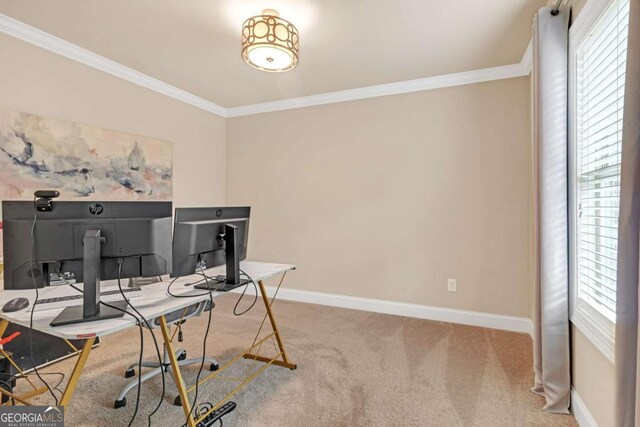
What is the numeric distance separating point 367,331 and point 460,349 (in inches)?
32.2

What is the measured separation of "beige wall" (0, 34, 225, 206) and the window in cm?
372

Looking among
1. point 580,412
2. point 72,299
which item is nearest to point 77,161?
point 72,299

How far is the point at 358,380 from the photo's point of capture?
2203 millimetres

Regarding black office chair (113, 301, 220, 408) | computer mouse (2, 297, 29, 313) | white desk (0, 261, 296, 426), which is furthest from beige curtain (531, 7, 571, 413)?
computer mouse (2, 297, 29, 313)

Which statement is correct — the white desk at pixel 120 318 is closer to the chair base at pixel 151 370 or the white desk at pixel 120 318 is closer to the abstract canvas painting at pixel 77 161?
the chair base at pixel 151 370

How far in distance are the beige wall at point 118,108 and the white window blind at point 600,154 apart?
3.74 meters

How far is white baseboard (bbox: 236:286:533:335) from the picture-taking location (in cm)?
310

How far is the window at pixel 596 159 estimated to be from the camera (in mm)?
1479

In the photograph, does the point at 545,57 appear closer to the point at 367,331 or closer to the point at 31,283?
the point at 367,331

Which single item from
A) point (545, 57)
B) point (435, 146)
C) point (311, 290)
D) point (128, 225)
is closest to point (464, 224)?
point (435, 146)

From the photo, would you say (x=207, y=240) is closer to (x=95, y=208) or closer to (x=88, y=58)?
(x=95, y=208)

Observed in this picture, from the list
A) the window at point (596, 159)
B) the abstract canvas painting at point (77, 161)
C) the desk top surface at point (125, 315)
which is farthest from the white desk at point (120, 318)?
the window at point (596, 159)

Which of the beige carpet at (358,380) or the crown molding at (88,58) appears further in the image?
the crown molding at (88,58)

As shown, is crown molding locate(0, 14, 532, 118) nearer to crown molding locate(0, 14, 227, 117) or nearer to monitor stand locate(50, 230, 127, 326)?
crown molding locate(0, 14, 227, 117)
